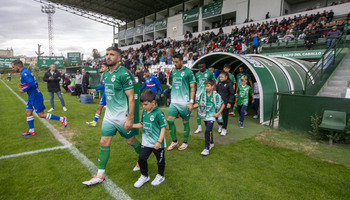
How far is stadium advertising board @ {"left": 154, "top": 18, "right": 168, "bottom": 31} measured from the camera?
114ft

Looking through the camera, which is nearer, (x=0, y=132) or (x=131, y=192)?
(x=131, y=192)

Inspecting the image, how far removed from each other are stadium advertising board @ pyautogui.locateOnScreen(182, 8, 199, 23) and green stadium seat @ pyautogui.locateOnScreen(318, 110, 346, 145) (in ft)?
88.0

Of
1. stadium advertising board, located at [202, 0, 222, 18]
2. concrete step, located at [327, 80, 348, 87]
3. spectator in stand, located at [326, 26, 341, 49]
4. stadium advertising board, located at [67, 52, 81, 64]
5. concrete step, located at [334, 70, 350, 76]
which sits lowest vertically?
concrete step, located at [327, 80, 348, 87]

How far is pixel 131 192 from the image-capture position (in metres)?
3.04

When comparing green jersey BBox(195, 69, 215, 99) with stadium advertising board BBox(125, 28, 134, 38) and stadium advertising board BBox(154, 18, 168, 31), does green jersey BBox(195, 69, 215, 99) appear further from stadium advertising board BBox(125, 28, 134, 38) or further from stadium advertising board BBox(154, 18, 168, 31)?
stadium advertising board BBox(125, 28, 134, 38)

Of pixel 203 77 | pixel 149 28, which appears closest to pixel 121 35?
pixel 149 28

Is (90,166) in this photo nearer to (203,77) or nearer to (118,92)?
(118,92)

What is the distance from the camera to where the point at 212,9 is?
88.4ft

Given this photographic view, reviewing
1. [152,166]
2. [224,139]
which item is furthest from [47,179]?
[224,139]

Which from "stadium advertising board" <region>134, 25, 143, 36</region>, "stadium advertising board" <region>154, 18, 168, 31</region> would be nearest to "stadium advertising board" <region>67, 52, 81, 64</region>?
"stadium advertising board" <region>134, 25, 143, 36</region>

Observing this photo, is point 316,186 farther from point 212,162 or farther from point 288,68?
point 288,68

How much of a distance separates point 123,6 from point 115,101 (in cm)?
4079

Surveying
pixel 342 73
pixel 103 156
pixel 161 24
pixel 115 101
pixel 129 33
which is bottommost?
pixel 103 156

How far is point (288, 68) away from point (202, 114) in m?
7.19
